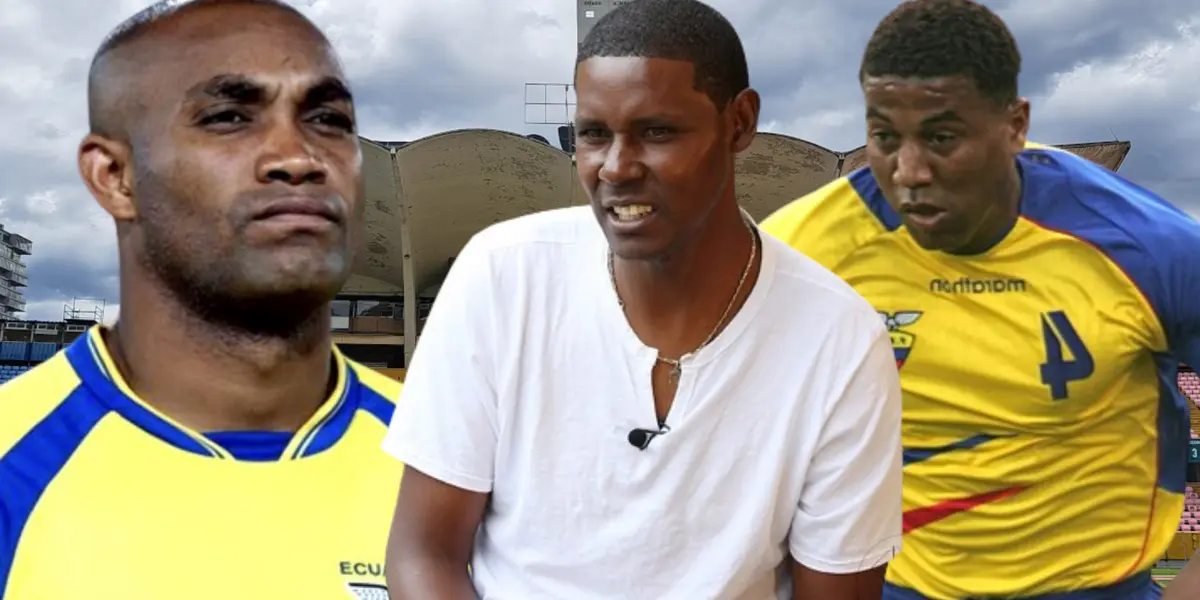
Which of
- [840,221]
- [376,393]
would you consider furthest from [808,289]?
[840,221]

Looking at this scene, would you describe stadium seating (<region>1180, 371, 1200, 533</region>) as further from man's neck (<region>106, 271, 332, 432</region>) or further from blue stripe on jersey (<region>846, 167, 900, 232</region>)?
man's neck (<region>106, 271, 332, 432</region>)

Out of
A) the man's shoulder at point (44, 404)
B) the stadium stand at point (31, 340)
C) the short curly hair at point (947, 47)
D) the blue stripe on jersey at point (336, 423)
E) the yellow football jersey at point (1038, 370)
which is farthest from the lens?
the stadium stand at point (31, 340)

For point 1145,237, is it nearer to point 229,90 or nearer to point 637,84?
point 637,84

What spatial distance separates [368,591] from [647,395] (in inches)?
27.9

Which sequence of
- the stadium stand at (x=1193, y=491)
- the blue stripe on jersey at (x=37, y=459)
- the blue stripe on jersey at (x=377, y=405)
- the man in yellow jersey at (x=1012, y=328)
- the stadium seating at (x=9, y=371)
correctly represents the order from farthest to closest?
the stadium seating at (x=9, y=371) < the stadium stand at (x=1193, y=491) < the man in yellow jersey at (x=1012, y=328) < the blue stripe on jersey at (x=377, y=405) < the blue stripe on jersey at (x=37, y=459)

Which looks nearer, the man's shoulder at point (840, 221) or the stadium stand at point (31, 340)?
the man's shoulder at point (840, 221)

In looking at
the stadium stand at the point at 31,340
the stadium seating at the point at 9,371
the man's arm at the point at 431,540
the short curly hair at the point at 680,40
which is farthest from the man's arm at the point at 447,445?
the stadium stand at the point at 31,340

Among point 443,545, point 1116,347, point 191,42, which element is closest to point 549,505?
point 443,545

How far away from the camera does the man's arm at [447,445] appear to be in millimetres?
2002

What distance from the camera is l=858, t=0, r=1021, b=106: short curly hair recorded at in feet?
9.20

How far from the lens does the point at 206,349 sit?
2.10m

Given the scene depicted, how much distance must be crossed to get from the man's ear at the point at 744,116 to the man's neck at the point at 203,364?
92 cm

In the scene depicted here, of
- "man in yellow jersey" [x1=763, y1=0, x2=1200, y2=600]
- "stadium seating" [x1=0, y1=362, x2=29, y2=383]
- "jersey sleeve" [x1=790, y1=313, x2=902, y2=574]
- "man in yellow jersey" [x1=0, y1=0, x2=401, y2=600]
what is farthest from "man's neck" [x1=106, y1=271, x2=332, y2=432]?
"stadium seating" [x1=0, y1=362, x2=29, y2=383]

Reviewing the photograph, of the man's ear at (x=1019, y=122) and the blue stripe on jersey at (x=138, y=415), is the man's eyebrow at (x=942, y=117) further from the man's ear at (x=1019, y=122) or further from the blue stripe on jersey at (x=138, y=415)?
the blue stripe on jersey at (x=138, y=415)
